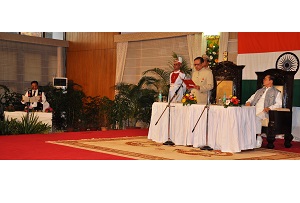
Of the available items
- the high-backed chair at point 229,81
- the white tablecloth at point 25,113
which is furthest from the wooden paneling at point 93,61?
the high-backed chair at point 229,81

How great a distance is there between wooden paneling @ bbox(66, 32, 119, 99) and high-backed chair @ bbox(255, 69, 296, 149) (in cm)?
697

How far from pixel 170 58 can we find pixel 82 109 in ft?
10.7

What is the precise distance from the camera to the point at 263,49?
373 inches

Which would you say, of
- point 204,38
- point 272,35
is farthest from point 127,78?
point 272,35

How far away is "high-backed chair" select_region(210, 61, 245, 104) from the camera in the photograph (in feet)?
29.5

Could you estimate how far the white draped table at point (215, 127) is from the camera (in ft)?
22.3

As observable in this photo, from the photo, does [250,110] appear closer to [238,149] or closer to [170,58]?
[238,149]

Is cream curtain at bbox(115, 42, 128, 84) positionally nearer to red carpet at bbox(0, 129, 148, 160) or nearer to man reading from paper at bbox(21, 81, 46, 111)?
man reading from paper at bbox(21, 81, 46, 111)

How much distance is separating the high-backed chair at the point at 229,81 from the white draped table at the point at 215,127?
5.01ft

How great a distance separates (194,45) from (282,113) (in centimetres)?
434

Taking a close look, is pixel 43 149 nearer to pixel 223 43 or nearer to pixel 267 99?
pixel 267 99

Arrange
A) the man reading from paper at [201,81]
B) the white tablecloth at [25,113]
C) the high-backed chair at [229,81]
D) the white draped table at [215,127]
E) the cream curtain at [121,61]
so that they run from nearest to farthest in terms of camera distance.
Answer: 1. the white draped table at [215,127]
2. the man reading from paper at [201,81]
3. the high-backed chair at [229,81]
4. the white tablecloth at [25,113]
5. the cream curtain at [121,61]

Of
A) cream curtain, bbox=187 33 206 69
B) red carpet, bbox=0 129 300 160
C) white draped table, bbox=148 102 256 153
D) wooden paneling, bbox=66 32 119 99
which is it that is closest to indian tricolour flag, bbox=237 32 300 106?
red carpet, bbox=0 129 300 160

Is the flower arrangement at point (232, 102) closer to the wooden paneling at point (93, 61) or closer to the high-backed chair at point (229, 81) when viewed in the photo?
the high-backed chair at point (229, 81)
